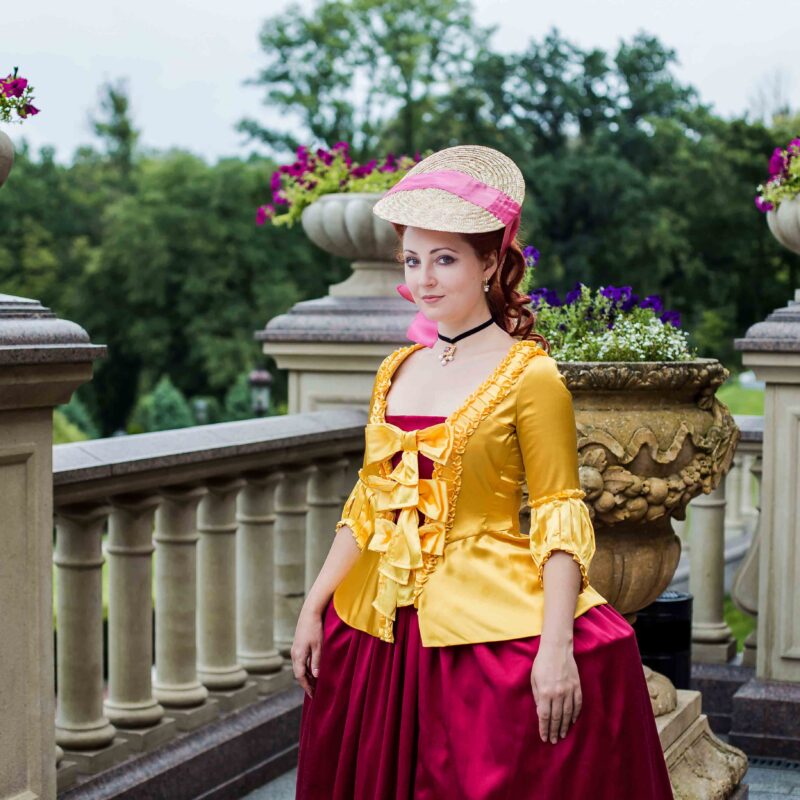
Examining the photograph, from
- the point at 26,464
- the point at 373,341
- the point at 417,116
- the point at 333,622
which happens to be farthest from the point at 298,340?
the point at 417,116

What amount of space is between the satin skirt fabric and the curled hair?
60cm

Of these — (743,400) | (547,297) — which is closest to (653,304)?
(547,297)

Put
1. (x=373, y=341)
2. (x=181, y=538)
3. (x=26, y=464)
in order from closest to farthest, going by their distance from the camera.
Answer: (x=26, y=464) → (x=181, y=538) → (x=373, y=341)

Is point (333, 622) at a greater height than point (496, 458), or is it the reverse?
point (496, 458)

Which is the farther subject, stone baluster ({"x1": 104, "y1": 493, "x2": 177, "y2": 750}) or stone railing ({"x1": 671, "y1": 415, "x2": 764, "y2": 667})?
stone railing ({"x1": 671, "y1": 415, "x2": 764, "y2": 667})

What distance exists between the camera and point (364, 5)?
131 feet

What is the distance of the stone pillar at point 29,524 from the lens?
3.09 m

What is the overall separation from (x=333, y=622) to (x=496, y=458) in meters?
0.51

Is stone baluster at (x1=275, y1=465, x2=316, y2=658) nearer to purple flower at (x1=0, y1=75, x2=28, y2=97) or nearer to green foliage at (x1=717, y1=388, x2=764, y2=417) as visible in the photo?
purple flower at (x1=0, y1=75, x2=28, y2=97)

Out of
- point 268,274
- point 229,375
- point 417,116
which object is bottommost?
point 229,375

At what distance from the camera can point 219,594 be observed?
4.50 m

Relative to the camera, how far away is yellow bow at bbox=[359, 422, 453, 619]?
269 cm

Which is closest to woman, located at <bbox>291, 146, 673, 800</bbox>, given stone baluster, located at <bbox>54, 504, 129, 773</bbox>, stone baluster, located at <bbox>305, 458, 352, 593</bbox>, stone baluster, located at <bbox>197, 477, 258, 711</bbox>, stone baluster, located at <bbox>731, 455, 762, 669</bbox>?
stone baluster, located at <bbox>54, 504, 129, 773</bbox>

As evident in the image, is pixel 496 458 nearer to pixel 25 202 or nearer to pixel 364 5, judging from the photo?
pixel 364 5
